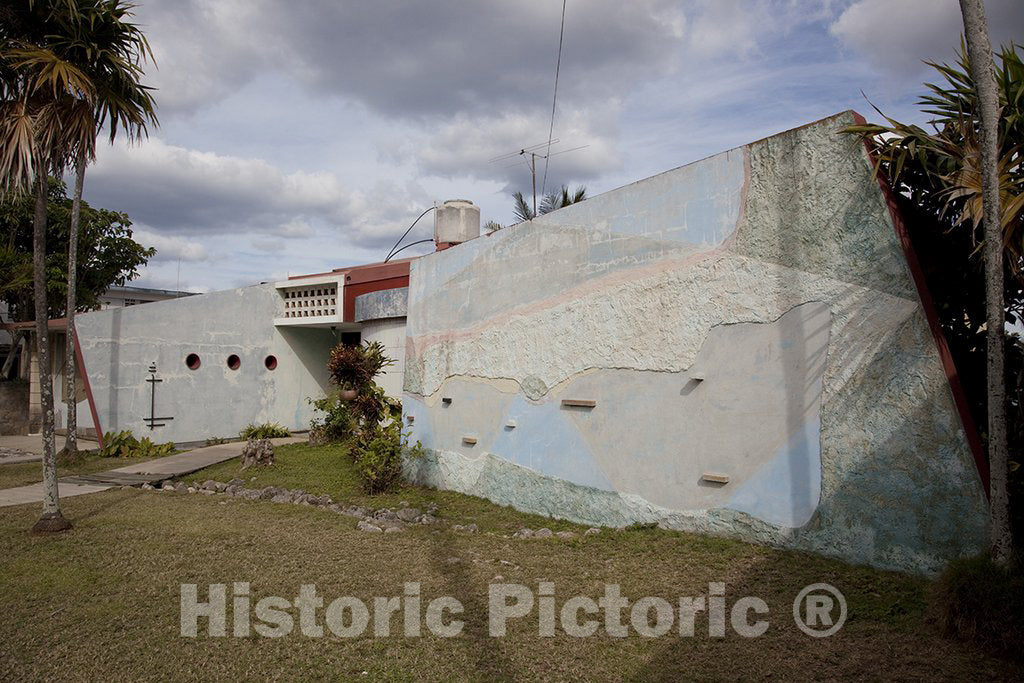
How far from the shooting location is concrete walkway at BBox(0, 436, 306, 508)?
31.6 feet

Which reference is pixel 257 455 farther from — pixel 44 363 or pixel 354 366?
pixel 44 363

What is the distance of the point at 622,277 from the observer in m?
7.13

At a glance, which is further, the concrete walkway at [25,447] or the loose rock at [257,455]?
the concrete walkway at [25,447]

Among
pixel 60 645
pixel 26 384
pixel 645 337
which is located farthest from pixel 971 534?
pixel 26 384

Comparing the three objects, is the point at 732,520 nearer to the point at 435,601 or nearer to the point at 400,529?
the point at 435,601

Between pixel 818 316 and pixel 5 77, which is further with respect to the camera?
pixel 5 77

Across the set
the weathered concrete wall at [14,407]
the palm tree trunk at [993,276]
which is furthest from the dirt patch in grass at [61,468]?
the palm tree trunk at [993,276]

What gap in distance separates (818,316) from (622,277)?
224cm

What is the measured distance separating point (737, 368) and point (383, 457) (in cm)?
563

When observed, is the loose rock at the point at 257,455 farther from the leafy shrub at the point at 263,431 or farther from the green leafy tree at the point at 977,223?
the green leafy tree at the point at 977,223

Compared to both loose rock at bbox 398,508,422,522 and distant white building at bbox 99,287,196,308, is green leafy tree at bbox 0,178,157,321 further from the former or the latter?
loose rock at bbox 398,508,422,522

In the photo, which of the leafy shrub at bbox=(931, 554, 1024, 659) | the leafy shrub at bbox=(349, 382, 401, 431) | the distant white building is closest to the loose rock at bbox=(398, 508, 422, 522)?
the leafy shrub at bbox=(349, 382, 401, 431)

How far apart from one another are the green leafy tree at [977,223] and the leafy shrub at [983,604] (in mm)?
135

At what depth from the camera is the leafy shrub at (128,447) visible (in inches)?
516
